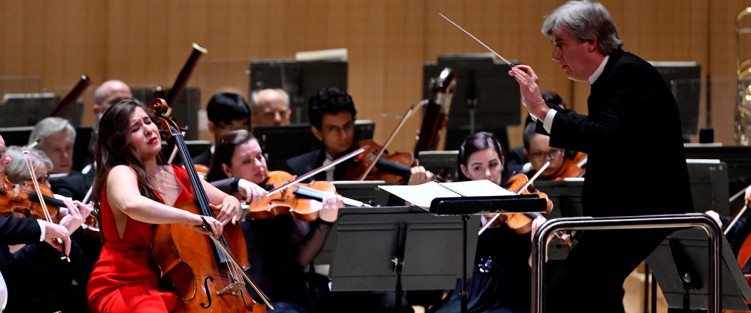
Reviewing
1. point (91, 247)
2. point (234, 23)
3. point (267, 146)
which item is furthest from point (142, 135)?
point (234, 23)

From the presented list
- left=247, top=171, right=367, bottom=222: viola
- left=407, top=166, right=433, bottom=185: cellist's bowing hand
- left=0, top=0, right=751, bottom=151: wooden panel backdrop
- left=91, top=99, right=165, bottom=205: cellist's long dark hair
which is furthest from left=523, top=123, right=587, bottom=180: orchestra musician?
left=0, top=0, right=751, bottom=151: wooden panel backdrop

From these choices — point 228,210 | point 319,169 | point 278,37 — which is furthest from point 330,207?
point 278,37

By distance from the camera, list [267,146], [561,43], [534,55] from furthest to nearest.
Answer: [534,55] → [267,146] → [561,43]

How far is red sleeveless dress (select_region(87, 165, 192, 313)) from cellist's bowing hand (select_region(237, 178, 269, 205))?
0.43m

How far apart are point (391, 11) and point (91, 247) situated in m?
3.27

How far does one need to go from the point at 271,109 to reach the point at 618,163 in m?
3.05

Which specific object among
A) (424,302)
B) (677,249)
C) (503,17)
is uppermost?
→ (503,17)

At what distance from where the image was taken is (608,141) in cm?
259

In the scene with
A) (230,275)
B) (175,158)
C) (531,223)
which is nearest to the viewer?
(230,275)

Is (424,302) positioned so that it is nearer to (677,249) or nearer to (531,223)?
(531,223)

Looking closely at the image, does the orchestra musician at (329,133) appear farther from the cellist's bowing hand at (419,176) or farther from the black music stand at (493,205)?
the black music stand at (493,205)

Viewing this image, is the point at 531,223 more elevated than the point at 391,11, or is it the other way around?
the point at 391,11

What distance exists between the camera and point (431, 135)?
4980 mm

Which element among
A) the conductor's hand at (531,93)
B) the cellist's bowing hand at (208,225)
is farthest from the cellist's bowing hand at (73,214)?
the conductor's hand at (531,93)
